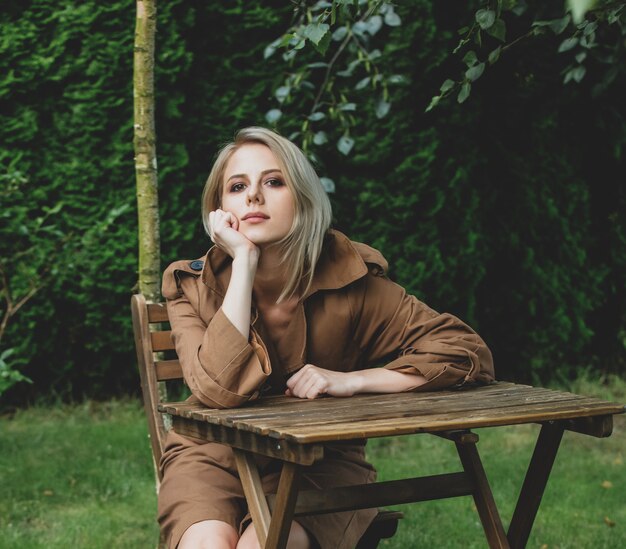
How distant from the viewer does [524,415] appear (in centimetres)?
209

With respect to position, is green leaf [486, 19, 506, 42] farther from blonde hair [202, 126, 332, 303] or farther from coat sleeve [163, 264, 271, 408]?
coat sleeve [163, 264, 271, 408]

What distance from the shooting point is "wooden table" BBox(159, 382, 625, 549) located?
6.41ft

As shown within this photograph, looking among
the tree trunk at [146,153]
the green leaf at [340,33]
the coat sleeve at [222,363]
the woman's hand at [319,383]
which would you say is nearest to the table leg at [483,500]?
the woman's hand at [319,383]

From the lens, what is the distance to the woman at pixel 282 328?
2.42 meters

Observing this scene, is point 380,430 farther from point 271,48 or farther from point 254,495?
point 271,48

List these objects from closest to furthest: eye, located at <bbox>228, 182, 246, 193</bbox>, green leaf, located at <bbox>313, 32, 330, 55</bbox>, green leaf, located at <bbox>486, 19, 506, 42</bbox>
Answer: green leaf, located at <bbox>313, 32, 330, 55</bbox>
green leaf, located at <bbox>486, 19, 506, 42</bbox>
eye, located at <bbox>228, 182, 246, 193</bbox>

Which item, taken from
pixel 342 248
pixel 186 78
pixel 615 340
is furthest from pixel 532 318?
pixel 342 248

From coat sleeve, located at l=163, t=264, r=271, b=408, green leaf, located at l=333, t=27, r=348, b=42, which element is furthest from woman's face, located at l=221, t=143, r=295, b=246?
green leaf, located at l=333, t=27, r=348, b=42

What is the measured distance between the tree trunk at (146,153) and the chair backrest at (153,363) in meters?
0.26

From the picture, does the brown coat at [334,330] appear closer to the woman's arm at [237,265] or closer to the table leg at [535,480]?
the woman's arm at [237,265]

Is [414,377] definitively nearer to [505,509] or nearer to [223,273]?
[223,273]

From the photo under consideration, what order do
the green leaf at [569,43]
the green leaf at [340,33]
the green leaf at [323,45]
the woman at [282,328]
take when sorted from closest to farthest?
the woman at [282,328] → the green leaf at [323,45] → the green leaf at [569,43] → the green leaf at [340,33]

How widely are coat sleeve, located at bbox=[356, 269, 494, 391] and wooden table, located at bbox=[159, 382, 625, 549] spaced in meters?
0.07

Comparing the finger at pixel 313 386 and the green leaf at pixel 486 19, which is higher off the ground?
the green leaf at pixel 486 19
